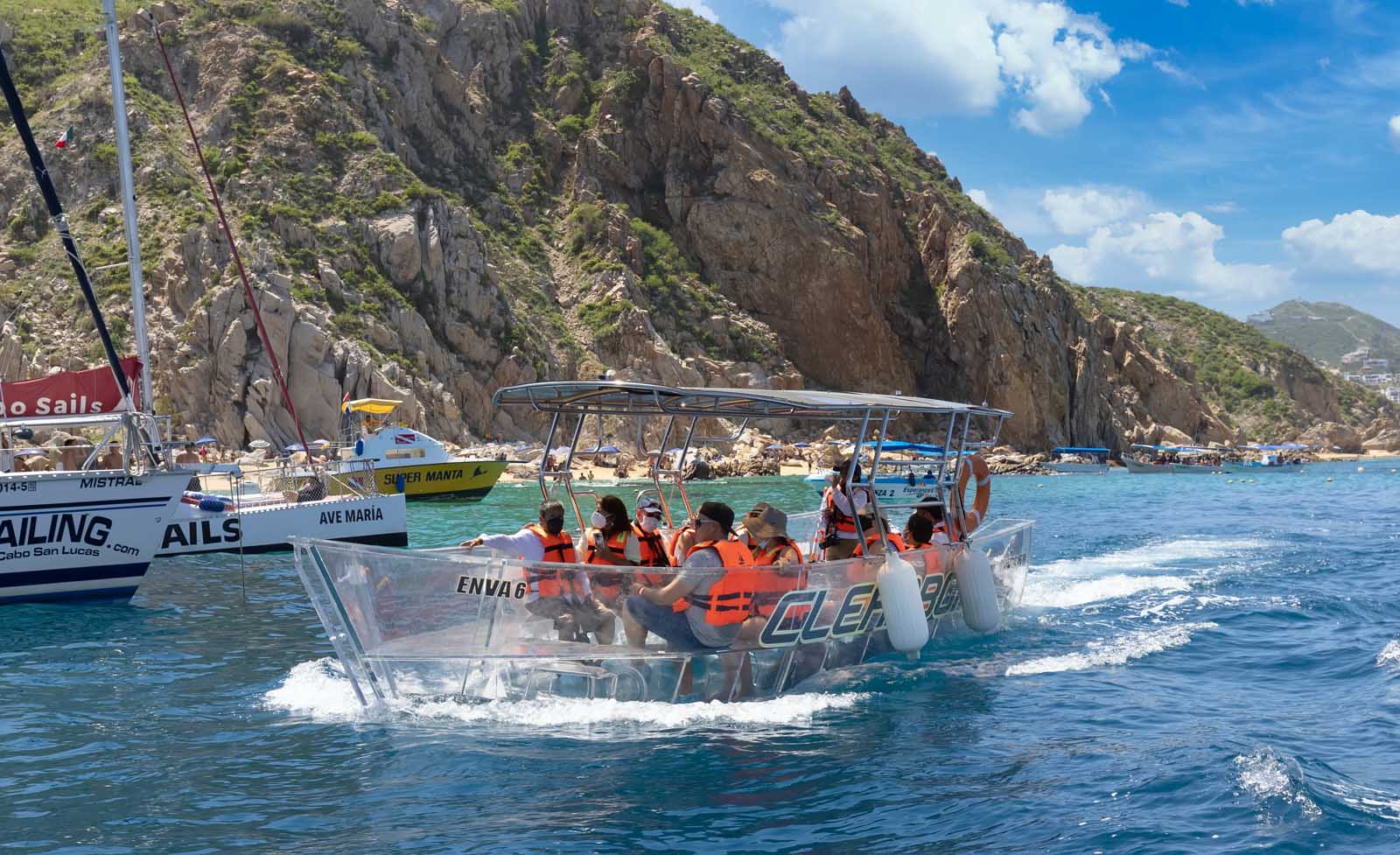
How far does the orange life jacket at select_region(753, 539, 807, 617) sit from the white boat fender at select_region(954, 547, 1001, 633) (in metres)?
3.06

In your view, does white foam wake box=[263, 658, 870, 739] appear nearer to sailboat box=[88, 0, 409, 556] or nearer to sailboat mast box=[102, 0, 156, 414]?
sailboat box=[88, 0, 409, 556]

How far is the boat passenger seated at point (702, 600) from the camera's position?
905 cm

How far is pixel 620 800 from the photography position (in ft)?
23.4

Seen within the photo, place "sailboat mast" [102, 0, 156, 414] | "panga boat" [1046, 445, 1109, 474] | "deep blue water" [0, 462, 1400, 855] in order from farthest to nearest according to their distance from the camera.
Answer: "panga boat" [1046, 445, 1109, 474]
"sailboat mast" [102, 0, 156, 414]
"deep blue water" [0, 462, 1400, 855]

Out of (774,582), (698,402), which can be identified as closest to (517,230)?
(698,402)

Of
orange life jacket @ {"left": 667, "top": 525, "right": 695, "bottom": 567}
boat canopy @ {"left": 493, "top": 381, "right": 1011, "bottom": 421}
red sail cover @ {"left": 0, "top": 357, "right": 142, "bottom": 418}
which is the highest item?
boat canopy @ {"left": 493, "top": 381, "right": 1011, "bottom": 421}

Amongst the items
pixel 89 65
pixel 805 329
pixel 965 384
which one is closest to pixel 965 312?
pixel 965 384

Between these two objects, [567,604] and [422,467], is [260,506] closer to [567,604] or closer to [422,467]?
[422,467]

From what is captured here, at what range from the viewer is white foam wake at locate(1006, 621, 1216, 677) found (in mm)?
11148

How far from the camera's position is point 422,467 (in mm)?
35812

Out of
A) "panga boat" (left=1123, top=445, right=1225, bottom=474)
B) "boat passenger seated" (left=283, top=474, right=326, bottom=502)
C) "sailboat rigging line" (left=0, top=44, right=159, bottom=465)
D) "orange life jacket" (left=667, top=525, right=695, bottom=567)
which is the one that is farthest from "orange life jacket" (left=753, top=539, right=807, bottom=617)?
"panga boat" (left=1123, top=445, right=1225, bottom=474)

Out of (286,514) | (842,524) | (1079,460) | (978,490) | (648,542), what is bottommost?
(286,514)

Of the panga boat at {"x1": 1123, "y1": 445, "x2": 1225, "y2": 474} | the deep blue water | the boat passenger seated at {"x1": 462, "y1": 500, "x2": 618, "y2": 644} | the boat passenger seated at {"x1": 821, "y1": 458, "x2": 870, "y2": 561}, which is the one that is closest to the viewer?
the deep blue water

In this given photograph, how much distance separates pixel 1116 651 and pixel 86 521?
44.4ft
